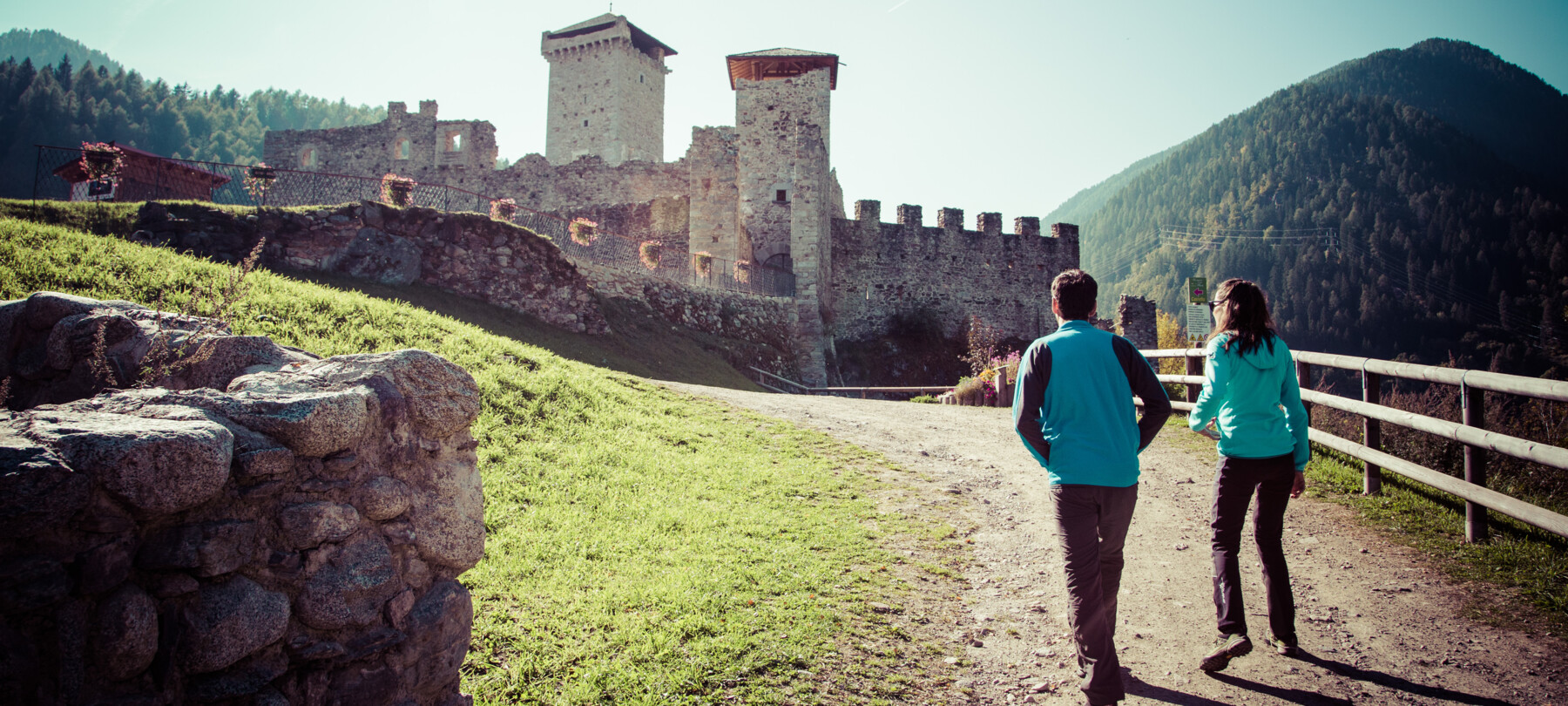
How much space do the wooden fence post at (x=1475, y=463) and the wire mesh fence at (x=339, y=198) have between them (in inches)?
638

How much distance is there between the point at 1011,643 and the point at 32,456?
13.1 feet

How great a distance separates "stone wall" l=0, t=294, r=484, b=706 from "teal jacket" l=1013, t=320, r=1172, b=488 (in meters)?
2.39

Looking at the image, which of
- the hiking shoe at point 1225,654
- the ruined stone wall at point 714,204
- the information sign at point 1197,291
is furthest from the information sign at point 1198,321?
the hiking shoe at point 1225,654

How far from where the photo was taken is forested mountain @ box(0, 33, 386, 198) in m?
45.9

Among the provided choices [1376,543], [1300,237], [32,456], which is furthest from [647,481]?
[1300,237]

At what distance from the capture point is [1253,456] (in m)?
3.53

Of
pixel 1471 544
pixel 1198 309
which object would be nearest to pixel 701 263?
pixel 1198 309

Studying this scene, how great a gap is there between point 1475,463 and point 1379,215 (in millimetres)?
85272

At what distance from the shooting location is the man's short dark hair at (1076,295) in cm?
342

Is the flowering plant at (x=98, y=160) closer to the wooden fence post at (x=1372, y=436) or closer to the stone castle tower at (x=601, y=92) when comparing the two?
the wooden fence post at (x=1372, y=436)

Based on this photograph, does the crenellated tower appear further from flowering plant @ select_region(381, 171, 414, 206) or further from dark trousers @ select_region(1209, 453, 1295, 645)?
dark trousers @ select_region(1209, 453, 1295, 645)

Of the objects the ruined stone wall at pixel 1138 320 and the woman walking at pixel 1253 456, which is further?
the ruined stone wall at pixel 1138 320

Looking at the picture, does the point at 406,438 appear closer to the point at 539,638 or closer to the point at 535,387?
the point at 539,638

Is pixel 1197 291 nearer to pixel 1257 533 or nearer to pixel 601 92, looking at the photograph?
pixel 1257 533
